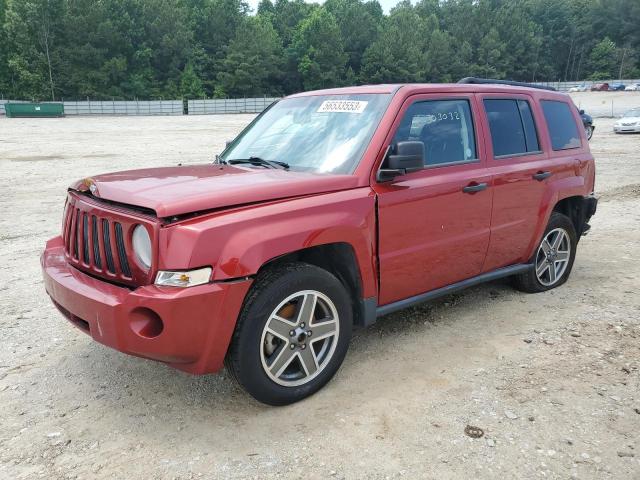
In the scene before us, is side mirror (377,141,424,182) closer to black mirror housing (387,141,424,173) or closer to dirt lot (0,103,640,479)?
black mirror housing (387,141,424,173)

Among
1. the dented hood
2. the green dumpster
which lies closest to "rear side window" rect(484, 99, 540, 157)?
the dented hood

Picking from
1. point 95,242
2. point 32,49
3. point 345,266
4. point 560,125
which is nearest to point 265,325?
point 345,266

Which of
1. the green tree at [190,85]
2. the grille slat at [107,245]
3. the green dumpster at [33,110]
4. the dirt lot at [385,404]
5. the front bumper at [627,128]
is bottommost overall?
the dirt lot at [385,404]

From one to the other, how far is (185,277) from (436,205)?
6.24 feet

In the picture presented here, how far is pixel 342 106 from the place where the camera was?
3.91 metres

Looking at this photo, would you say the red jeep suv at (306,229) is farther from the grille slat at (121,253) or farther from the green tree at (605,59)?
the green tree at (605,59)

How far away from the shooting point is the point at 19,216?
865 centimetres

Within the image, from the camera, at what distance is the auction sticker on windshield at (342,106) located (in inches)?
150

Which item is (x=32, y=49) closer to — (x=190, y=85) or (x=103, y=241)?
(x=190, y=85)

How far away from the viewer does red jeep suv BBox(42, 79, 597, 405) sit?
2.74 metres

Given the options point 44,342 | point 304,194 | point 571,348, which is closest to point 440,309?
point 571,348

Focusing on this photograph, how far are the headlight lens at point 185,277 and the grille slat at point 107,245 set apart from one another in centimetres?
40

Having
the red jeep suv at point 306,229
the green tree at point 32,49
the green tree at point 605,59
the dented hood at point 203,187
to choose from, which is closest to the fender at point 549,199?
the red jeep suv at point 306,229

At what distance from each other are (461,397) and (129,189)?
234cm
